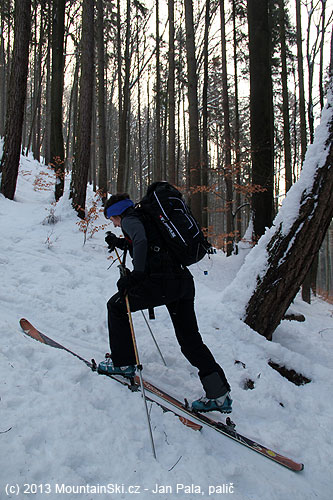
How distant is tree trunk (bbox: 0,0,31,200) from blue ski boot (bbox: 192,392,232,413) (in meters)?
7.87

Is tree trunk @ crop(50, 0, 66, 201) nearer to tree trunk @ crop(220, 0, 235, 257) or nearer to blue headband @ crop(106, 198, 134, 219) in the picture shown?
tree trunk @ crop(220, 0, 235, 257)

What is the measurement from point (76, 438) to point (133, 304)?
3.58 ft

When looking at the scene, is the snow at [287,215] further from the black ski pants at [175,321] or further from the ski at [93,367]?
the ski at [93,367]

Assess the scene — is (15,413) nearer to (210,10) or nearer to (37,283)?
(37,283)

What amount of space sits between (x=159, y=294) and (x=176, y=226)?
0.62 metres

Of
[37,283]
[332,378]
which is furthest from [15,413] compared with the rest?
[332,378]

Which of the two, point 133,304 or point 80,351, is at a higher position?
point 133,304

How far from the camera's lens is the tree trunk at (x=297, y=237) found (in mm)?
3633

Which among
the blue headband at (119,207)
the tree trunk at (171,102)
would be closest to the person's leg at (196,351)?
the blue headband at (119,207)

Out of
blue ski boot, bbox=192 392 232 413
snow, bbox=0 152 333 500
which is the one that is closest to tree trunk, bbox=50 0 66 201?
snow, bbox=0 152 333 500

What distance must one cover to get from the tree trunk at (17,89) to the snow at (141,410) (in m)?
4.32

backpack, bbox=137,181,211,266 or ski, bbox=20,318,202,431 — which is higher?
backpack, bbox=137,181,211,266

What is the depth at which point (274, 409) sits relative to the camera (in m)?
2.99

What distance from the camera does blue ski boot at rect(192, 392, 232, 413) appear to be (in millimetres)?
2674
